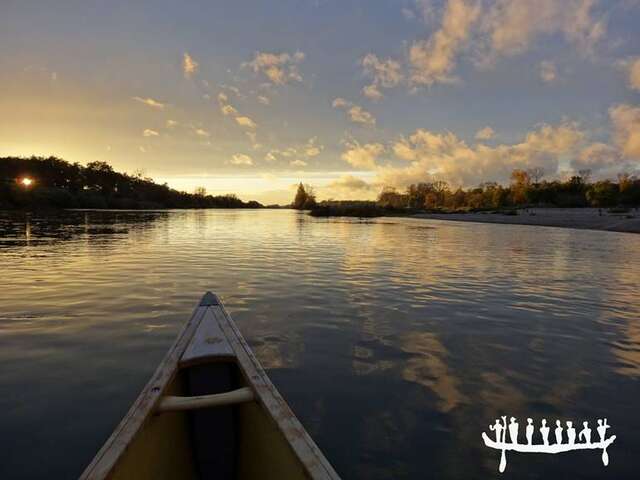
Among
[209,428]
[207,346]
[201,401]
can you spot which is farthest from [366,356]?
[201,401]

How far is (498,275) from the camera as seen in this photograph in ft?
57.8

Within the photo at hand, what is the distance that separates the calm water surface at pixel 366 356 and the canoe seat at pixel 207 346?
1436mm

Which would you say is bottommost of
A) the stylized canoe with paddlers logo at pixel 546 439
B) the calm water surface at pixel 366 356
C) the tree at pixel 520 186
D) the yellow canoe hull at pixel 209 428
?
the stylized canoe with paddlers logo at pixel 546 439

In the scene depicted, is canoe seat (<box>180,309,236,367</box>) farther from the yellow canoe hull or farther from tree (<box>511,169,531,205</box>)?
tree (<box>511,169,531,205</box>)

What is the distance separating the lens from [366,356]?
7.78 metres

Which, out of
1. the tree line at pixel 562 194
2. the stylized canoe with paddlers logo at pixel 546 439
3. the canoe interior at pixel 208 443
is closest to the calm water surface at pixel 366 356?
the stylized canoe with paddlers logo at pixel 546 439

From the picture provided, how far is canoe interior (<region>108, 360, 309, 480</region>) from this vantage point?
11.3 ft

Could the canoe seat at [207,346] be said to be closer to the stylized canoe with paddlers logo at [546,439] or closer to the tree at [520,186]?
the stylized canoe with paddlers logo at [546,439]

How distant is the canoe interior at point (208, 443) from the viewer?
344 cm

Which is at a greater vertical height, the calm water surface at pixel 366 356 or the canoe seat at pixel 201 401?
the canoe seat at pixel 201 401

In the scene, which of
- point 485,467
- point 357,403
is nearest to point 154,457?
point 357,403

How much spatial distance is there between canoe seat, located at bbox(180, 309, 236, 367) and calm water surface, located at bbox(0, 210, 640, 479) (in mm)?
1436

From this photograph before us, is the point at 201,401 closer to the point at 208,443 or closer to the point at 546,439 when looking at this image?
the point at 208,443

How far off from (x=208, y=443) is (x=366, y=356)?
3989 millimetres
